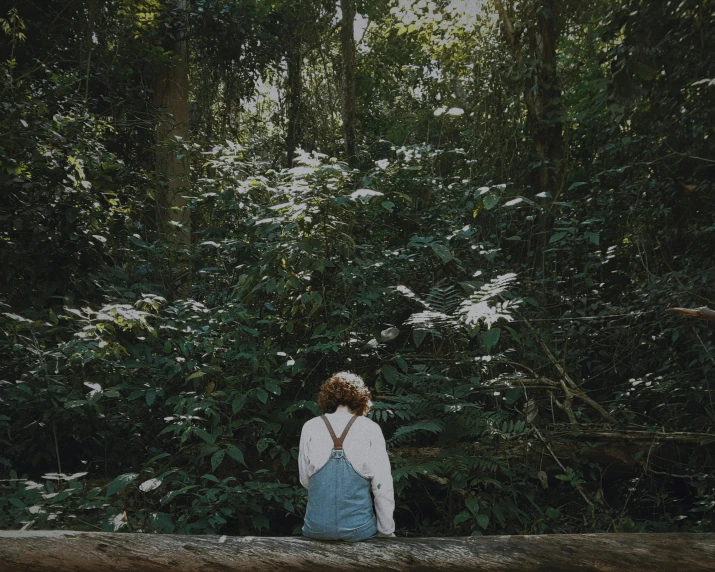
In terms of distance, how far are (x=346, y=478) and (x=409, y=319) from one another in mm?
2182

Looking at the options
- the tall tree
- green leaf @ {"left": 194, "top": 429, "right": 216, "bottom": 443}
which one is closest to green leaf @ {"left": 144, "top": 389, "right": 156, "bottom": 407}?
green leaf @ {"left": 194, "top": 429, "right": 216, "bottom": 443}

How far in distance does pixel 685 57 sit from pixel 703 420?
10.9ft

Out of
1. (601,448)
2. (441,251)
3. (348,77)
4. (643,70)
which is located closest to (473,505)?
(601,448)

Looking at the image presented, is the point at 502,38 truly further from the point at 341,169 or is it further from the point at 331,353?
the point at 331,353

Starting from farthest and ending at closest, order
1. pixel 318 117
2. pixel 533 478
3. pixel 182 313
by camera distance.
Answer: pixel 318 117, pixel 182 313, pixel 533 478

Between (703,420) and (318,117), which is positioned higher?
(318,117)

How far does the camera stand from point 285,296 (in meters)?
6.32

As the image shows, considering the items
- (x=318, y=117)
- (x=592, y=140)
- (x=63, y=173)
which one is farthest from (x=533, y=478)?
(x=318, y=117)

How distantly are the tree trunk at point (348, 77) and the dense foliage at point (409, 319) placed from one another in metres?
3.88

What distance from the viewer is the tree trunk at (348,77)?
12.2m

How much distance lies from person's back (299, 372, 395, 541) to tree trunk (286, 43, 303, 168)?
10872 mm

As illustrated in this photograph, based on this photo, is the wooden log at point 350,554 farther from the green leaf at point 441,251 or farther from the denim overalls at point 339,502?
the green leaf at point 441,251

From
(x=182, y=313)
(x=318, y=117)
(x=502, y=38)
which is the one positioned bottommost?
(x=182, y=313)

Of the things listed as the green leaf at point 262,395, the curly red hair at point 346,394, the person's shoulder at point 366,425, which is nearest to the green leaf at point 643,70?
the curly red hair at point 346,394
